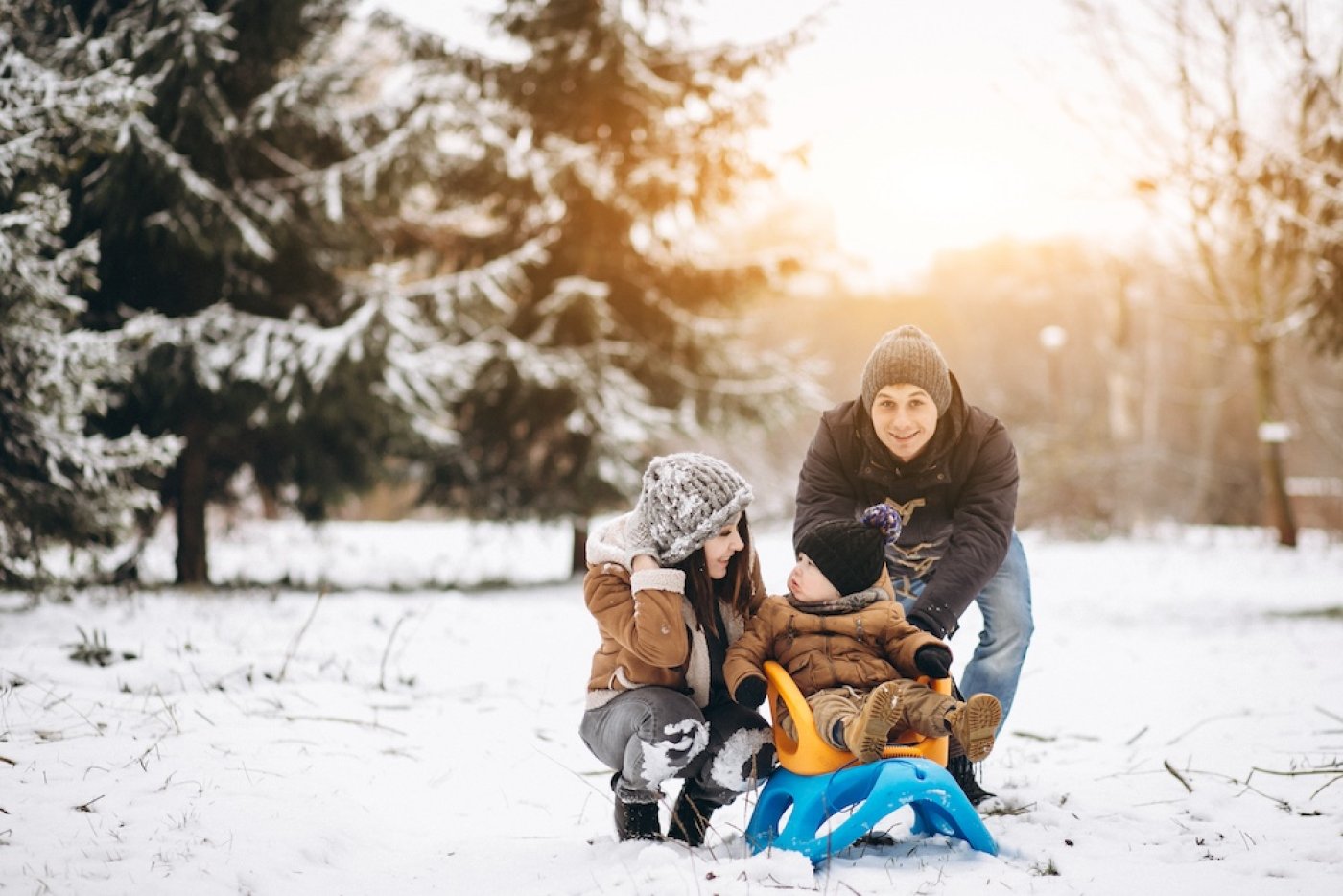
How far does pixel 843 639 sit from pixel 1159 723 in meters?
2.83

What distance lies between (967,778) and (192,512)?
7.77m

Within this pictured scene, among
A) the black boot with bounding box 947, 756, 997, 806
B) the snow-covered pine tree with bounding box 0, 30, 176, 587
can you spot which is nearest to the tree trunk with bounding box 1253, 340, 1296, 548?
the black boot with bounding box 947, 756, 997, 806

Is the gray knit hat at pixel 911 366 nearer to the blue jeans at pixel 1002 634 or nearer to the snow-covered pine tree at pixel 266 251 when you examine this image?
the blue jeans at pixel 1002 634

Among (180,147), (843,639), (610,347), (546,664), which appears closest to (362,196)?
(180,147)

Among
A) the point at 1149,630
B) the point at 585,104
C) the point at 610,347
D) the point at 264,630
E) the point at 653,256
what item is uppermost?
the point at 585,104

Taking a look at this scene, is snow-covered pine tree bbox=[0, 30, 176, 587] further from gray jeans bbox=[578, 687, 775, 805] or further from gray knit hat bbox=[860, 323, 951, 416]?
gray knit hat bbox=[860, 323, 951, 416]

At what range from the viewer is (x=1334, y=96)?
659cm

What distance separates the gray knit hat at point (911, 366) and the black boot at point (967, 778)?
1.13 meters

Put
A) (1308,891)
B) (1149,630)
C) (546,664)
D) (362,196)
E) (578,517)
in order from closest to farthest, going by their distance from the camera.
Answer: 1. (1308,891)
2. (546,664)
3. (1149,630)
4. (362,196)
5. (578,517)

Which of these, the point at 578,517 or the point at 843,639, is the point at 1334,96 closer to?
the point at 843,639

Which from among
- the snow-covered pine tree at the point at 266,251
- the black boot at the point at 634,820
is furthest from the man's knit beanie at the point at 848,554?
the snow-covered pine tree at the point at 266,251

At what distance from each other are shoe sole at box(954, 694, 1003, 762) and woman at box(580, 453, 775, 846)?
1.95 feet

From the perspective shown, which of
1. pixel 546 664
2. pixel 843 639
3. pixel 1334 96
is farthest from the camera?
pixel 1334 96

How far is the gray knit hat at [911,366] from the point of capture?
3.15 metres
